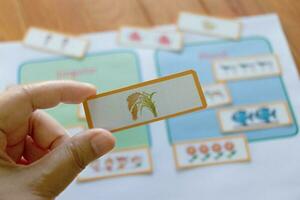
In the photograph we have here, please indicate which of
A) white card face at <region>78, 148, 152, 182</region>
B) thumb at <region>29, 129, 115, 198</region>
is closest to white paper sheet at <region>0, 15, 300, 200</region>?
white card face at <region>78, 148, 152, 182</region>

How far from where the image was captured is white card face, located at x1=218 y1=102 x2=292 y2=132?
0.74 metres

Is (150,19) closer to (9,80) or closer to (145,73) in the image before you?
(145,73)

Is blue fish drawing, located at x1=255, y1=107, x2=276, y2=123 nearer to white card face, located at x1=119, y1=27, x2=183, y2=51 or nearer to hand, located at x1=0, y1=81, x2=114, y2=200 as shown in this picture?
white card face, located at x1=119, y1=27, x2=183, y2=51

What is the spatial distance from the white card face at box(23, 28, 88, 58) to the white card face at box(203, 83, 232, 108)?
0.25m

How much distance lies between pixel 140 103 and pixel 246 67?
1.24 feet

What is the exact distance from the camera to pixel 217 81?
30.8 inches

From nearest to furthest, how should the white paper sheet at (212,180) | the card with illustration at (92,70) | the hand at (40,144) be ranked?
the hand at (40,144) → the white paper sheet at (212,180) → the card with illustration at (92,70)

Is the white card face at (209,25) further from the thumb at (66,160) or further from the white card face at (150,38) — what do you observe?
the thumb at (66,160)

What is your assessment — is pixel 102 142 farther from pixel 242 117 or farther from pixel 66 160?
pixel 242 117

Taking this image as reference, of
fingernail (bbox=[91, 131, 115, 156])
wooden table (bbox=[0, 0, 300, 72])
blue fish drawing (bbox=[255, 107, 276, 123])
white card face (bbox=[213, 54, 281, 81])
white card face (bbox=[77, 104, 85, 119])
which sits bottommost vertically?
fingernail (bbox=[91, 131, 115, 156])

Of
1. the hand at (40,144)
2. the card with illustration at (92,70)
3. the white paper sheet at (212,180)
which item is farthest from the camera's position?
the card with illustration at (92,70)

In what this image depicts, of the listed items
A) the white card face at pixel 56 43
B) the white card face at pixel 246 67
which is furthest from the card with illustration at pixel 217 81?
the white card face at pixel 56 43

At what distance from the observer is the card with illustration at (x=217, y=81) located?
736 millimetres

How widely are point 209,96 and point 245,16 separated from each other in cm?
20
